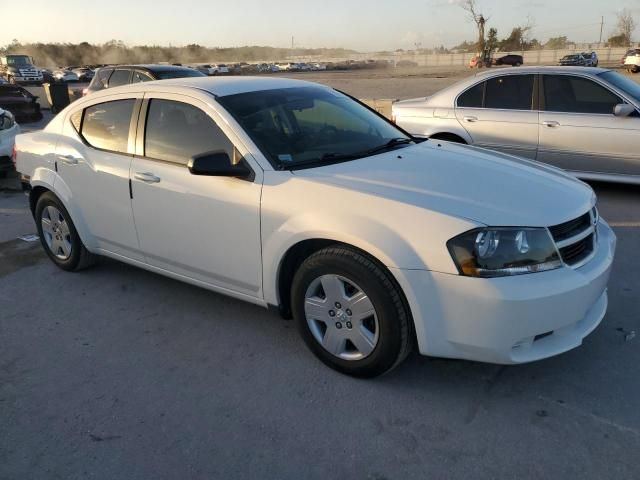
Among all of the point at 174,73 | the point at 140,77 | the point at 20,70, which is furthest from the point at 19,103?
the point at 20,70

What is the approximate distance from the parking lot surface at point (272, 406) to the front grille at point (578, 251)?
661 mm

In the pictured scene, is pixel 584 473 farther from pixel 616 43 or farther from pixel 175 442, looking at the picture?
pixel 616 43

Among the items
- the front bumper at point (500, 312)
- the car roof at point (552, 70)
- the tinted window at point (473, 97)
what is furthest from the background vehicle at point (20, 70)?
the front bumper at point (500, 312)

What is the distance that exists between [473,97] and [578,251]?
4.83 m

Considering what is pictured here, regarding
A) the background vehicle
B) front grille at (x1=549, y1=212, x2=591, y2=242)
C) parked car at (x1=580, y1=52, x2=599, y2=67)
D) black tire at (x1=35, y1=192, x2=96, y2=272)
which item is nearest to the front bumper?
front grille at (x1=549, y1=212, x2=591, y2=242)

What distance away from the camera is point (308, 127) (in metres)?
3.82

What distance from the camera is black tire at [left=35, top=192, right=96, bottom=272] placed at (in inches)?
182

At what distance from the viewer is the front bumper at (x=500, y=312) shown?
8.65ft

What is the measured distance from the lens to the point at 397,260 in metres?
2.76

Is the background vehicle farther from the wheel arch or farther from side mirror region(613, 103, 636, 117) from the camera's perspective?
the wheel arch

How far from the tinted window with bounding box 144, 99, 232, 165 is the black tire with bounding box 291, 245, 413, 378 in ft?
3.19

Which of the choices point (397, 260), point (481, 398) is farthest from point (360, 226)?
point (481, 398)

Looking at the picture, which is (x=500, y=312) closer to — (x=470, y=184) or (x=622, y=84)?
(x=470, y=184)

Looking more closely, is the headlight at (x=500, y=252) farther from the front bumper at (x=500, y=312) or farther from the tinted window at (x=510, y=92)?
the tinted window at (x=510, y=92)
